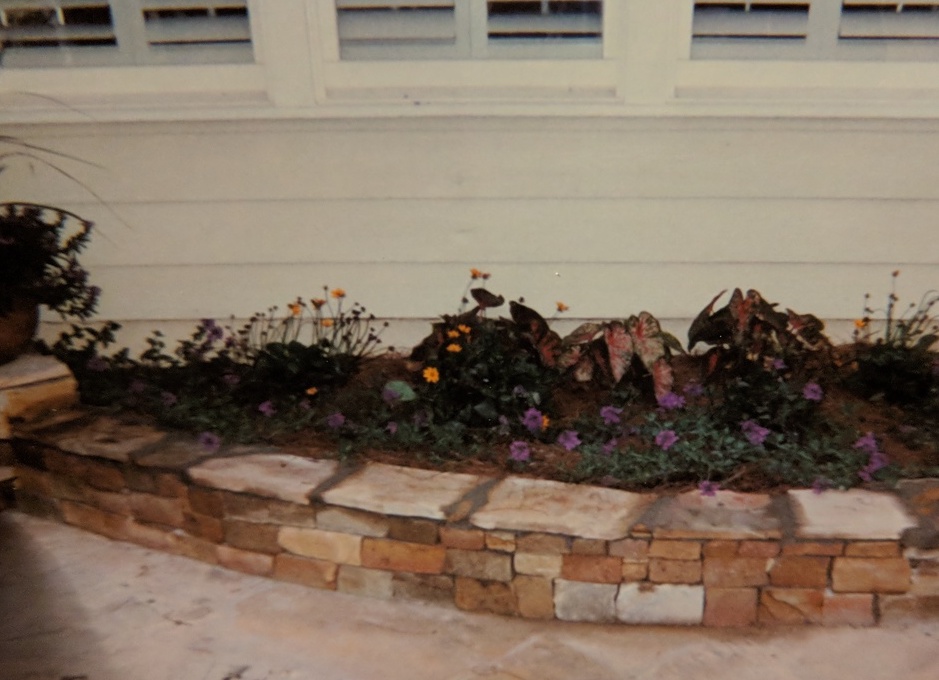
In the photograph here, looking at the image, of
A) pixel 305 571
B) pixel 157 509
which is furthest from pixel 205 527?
pixel 305 571

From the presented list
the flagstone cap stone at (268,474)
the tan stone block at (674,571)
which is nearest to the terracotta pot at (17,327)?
the flagstone cap stone at (268,474)

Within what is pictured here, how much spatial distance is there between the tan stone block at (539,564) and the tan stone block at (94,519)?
1.33 meters

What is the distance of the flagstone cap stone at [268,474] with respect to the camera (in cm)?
204

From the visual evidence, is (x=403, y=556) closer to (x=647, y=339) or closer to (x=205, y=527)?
(x=205, y=527)

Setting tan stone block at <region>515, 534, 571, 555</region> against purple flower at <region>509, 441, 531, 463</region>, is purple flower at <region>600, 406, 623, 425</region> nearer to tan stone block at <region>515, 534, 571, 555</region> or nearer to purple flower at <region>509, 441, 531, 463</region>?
purple flower at <region>509, 441, 531, 463</region>

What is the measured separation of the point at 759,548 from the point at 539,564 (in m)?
0.57

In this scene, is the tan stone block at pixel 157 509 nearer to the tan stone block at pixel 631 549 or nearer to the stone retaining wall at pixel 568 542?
the stone retaining wall at pixel 568 542

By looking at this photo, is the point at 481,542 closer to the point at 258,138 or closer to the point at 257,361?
the point at 257,361

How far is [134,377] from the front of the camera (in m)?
2.82

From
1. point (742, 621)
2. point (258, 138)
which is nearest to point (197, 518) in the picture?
point (258, 138)

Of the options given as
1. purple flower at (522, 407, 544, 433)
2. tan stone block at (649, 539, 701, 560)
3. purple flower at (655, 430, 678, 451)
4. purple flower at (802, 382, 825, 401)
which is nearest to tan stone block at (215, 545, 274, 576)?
purple flower at (522, 407, 544, 433)

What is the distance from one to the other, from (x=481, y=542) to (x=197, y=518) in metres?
0.92

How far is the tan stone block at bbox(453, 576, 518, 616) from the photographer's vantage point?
1937 millimetres

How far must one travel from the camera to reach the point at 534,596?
6.31ft
